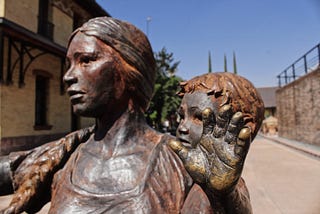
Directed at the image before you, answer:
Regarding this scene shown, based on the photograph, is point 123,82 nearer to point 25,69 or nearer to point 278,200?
point 278,200

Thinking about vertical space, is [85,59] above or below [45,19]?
below

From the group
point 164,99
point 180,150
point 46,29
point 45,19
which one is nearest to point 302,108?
point 164,99

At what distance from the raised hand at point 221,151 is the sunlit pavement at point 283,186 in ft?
13.8

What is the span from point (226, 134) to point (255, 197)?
17.0ft

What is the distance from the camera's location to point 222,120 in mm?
827

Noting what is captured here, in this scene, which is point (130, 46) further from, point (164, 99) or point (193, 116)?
point (164, 99)

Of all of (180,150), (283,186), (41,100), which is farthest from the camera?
(41,100)

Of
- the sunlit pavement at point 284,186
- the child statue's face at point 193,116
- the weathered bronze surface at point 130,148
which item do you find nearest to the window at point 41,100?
the sunlit pavement at point 284,186

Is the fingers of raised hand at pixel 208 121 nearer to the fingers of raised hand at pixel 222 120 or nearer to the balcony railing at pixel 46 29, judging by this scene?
the fingers of raised hand at pixel 222 120

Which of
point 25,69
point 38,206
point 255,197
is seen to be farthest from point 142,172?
point 25,69

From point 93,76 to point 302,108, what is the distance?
1721cm

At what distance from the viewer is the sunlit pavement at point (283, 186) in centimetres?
475

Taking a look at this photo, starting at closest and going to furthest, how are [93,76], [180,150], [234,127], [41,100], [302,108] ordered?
[234,127], [180,150], [93,76], [41,100], [302,108]

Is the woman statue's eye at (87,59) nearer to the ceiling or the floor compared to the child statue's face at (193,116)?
nearer to the ceiling
